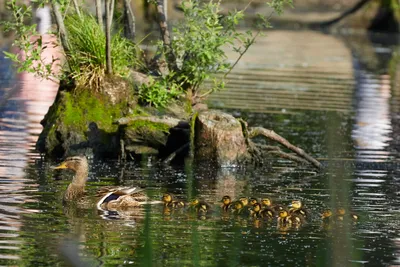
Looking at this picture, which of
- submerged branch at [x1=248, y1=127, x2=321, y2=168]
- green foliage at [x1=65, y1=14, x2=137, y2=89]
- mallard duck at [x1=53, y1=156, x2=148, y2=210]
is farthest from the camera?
green foliage at [x1=65, y1=14, x2=137, y2=89]

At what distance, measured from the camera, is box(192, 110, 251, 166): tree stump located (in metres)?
17.4

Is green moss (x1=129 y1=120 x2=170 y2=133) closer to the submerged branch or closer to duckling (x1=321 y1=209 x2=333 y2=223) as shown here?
the submerged branch

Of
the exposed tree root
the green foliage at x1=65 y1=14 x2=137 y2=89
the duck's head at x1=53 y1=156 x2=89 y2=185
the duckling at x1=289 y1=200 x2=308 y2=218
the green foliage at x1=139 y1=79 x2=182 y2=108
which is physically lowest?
the duckling at x1=289 y1=200 x2=308 y2=218

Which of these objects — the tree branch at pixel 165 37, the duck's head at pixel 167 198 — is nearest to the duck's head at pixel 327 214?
the duck's head at pixel 167 198

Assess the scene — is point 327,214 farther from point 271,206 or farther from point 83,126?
point 83,126

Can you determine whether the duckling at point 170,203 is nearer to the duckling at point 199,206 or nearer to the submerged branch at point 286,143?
the duckling at point 199,206

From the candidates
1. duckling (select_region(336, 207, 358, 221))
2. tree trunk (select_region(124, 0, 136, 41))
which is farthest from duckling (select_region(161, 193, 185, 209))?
tree trunk (select_region(124, 0, 136, 41))

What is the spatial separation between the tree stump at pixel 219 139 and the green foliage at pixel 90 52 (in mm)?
1863

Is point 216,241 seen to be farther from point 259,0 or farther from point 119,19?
point 259,0

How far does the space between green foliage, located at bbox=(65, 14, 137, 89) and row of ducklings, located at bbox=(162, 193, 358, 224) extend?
5.37 m

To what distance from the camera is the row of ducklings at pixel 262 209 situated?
1259 centimetres

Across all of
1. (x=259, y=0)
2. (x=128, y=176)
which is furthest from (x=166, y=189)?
(x=259, y=0)

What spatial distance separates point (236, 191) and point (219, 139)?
2.35 m

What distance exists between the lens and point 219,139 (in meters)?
17.4
